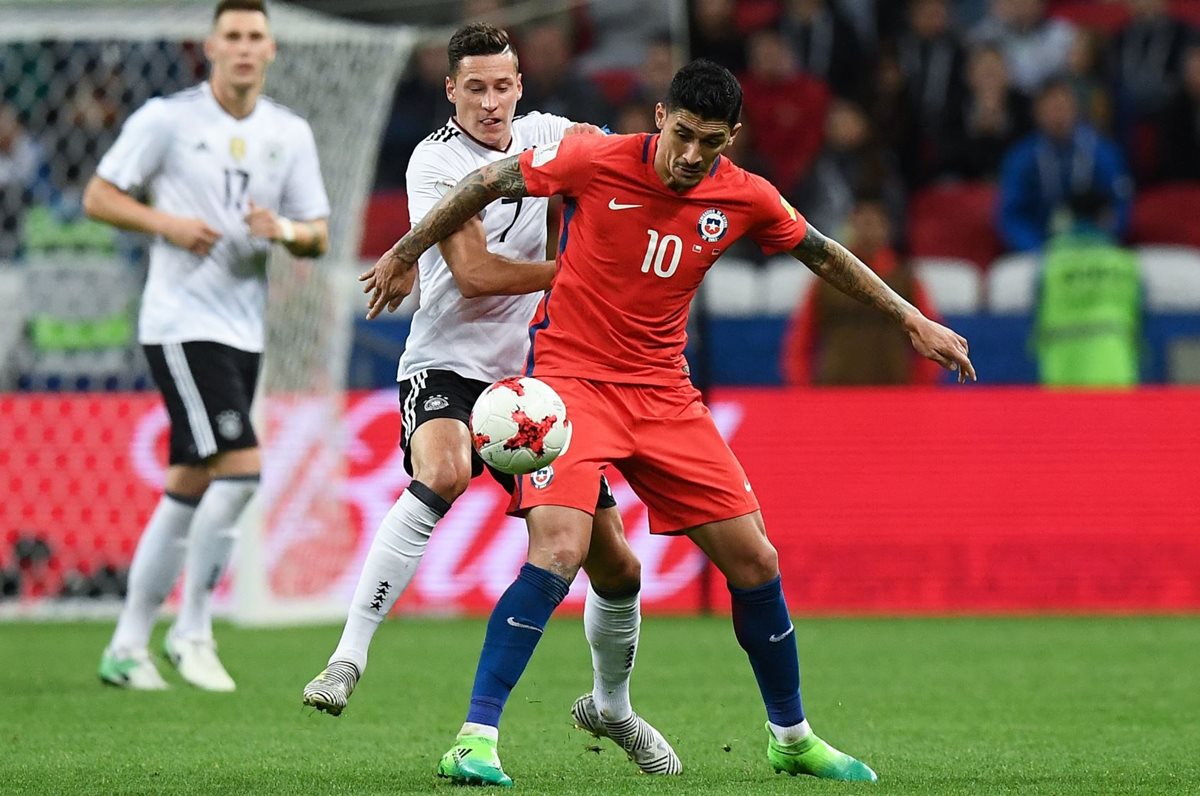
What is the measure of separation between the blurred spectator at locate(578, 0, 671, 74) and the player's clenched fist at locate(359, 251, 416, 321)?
34.9 feet

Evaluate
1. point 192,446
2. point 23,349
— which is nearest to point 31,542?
point 23,349

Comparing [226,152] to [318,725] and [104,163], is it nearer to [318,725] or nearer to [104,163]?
[104,163]

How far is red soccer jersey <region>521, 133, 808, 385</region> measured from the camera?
5.30m

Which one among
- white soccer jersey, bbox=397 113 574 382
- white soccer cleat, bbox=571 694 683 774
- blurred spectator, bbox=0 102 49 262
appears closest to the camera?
white soccer cleat, bbox=571 694 683 774

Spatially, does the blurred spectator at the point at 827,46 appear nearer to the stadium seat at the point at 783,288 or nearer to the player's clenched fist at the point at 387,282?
the stadium seat at the point at 783,288

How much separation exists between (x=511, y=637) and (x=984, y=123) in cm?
1083

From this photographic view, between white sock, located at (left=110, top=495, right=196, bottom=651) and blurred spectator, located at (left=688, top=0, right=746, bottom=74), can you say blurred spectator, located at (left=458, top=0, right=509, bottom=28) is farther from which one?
white sock, located at (left=110, top=495, right=196, bottom=651)

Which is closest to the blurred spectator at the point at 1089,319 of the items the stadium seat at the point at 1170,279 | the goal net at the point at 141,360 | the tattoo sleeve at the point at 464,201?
the stadium seat at the point at 1170,279

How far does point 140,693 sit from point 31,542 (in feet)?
12.8

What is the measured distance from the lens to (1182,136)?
1505 cm

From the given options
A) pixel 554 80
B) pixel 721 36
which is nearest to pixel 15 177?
pixel 554 80

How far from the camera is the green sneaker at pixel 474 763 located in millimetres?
4949

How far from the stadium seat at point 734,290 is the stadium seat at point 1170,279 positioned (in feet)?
8.84

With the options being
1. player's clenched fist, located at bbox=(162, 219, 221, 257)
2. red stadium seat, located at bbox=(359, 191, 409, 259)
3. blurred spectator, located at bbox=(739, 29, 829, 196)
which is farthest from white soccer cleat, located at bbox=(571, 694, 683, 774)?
blurred spectator, located at bbox=(739, 29, 829, 196)
